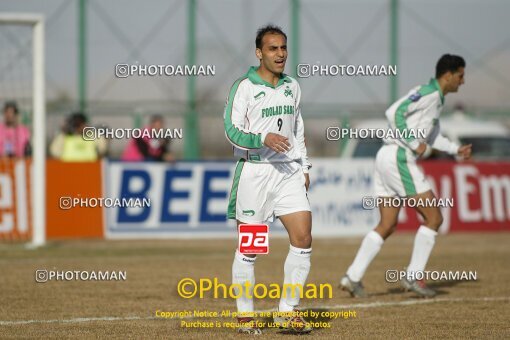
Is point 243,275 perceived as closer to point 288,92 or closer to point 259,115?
point 259,115

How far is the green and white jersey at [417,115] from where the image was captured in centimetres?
1164

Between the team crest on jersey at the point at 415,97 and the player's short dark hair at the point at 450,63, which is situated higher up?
the player's short dark hair at the point at 450,63

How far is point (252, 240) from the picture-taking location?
8766 mm

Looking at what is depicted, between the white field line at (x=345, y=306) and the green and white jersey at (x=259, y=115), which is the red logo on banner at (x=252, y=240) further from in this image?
the white field line at (x=345, y=306)

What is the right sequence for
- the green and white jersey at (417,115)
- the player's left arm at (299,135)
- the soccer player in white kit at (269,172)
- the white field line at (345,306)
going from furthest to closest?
the green and white jersey at (417,115) < the white field line at (345,306) < the player's left arm at (299,135) < the soccer player in white kit at (269,172)

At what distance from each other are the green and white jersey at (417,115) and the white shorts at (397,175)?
115 millimetres

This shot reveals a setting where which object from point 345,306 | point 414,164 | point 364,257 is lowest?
point 345,306

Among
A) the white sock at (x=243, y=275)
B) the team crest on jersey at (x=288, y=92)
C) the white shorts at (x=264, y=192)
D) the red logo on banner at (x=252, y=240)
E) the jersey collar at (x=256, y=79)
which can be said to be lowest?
the white sock at (x=243, y=275)

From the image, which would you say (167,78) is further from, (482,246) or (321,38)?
(482,246)

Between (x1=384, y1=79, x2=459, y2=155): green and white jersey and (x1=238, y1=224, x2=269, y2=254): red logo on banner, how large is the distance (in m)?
3.34

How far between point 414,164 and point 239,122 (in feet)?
11.8

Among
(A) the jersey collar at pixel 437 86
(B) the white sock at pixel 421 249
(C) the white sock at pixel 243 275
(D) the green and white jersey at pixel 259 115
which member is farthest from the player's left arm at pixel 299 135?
(A) the jersey collar at pixel 437 86

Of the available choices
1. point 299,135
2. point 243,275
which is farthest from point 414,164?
point 243,275

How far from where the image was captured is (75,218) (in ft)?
62.6
